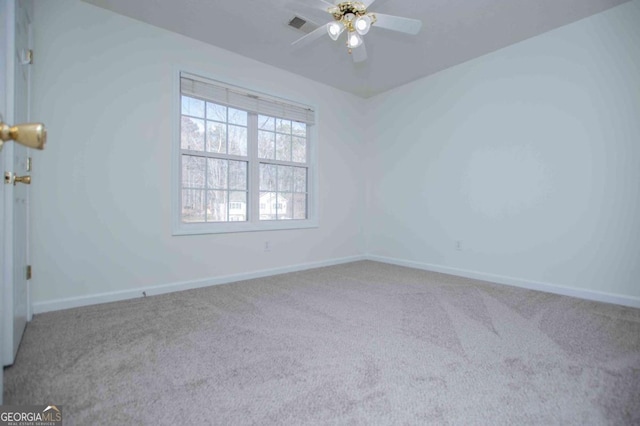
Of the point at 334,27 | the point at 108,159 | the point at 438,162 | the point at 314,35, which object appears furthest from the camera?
the point at 438,162

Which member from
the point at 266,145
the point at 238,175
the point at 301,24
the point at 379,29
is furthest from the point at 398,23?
the point at 238,175

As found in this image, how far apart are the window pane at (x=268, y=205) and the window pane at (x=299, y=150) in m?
0.61

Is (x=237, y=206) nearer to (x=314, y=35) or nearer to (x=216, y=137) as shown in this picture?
(x=216, y=137)

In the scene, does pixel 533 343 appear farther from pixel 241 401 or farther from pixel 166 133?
pixel 166 133

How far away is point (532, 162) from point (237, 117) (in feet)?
10.5

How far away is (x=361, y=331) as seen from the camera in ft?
6.84

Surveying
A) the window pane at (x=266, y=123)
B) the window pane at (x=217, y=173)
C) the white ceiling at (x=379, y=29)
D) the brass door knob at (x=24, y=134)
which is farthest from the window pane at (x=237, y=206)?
the brass door knob at (x=24, y=134)

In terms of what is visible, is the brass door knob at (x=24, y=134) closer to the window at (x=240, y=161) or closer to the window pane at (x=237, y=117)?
the window at (x=240, y=161)

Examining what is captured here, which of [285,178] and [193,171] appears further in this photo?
[285,178]

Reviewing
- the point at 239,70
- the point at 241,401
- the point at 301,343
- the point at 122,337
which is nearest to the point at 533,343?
the point at 301,343

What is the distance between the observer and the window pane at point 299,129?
13.6 feet

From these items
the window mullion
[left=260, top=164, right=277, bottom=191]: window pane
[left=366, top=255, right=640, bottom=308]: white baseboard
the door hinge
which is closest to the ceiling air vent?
the window mullion

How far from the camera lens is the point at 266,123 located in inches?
151

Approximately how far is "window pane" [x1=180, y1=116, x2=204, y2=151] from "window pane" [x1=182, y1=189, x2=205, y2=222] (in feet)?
1.53
